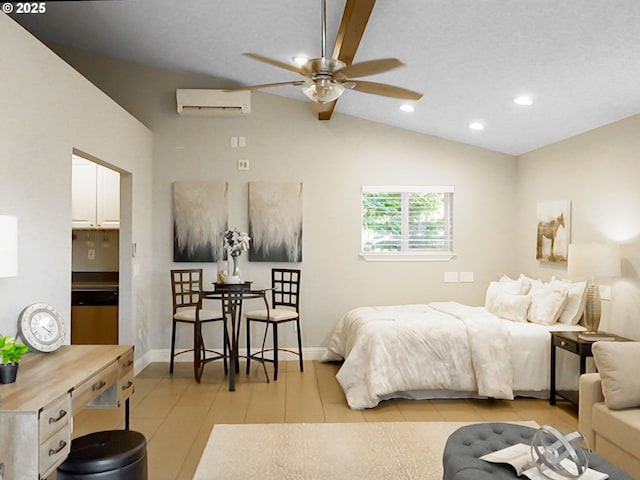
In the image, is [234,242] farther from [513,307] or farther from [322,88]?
[513,307]

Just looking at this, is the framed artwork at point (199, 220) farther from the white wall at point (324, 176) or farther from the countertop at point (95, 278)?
the countertop at point (95, 278)

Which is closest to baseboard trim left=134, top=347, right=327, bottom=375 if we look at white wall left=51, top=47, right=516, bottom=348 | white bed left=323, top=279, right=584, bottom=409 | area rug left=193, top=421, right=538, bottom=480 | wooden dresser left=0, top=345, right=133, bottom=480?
white wall left=51, top=47, right=516, bottom=348

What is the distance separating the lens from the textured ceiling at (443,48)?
3391 millimetres

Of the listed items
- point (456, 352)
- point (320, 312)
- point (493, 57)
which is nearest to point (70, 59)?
point (320, 312)

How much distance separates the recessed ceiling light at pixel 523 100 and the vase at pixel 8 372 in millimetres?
4197

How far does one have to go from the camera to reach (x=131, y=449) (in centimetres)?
272

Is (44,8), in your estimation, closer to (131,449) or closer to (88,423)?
(88,423)

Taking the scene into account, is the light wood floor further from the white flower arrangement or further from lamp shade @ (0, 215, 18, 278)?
lamp shade @ (0, 215, 18, 278)

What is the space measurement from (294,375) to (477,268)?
258 cm

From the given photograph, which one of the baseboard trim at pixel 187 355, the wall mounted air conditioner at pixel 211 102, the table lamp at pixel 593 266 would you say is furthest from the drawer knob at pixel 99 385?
the wall mounted air conditioner at pixel 211 102

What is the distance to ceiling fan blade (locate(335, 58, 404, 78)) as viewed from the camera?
121 inches

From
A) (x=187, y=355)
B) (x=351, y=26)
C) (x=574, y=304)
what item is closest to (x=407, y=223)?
(x=574, y=304)

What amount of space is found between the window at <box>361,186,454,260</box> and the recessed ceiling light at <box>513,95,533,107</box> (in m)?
1.89

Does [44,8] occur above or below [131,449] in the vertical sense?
above
